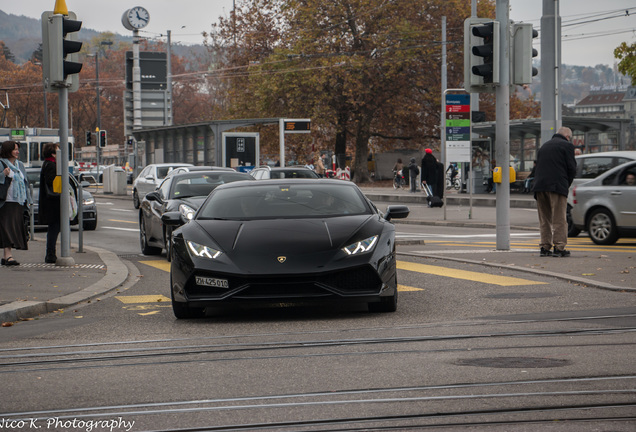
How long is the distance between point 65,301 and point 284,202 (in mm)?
2469

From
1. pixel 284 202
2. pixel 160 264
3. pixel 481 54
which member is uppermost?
pixel 481 54

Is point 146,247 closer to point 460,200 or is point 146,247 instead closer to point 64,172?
point 64,172

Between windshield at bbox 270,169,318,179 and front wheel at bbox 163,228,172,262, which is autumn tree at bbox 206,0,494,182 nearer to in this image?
windshield at bbox 270,169,318,179

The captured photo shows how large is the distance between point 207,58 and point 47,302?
11744 centimetres

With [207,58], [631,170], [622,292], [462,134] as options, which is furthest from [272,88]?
[207,58]

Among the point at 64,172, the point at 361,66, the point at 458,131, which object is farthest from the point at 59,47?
the point at 361,66

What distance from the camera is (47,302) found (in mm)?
10047

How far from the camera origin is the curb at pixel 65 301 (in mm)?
9391

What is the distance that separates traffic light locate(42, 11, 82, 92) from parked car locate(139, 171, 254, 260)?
112 inches

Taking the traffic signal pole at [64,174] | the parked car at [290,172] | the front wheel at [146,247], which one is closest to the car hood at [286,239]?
the traffic signal pole at [64,174]

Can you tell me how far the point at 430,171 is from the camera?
1414 inches

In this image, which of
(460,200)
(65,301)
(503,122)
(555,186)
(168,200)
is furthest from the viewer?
(460,200)

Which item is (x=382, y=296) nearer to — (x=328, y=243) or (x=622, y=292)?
(x=328, y=243)

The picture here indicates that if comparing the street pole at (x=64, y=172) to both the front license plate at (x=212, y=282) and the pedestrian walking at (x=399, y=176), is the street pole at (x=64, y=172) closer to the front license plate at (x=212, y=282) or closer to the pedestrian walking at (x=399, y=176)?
the front license plate at (x=212, y=282)
